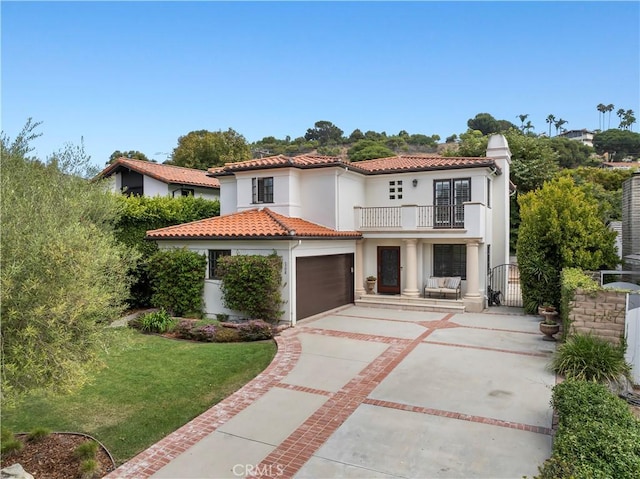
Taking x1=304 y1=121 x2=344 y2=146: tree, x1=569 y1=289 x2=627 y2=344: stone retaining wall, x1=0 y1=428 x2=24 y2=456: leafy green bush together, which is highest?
x1=304 y1=121 x2=344 y2=146: tree

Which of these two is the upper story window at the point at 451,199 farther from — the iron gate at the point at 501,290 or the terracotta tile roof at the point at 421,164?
the iron gate at the point at 501,290

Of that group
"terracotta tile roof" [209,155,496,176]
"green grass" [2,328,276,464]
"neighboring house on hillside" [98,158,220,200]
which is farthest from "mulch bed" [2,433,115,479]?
"neighboring house on hillside" [98,158,220,200]

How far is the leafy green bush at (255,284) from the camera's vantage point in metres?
14.0

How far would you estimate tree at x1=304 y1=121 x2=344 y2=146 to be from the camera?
98.8m

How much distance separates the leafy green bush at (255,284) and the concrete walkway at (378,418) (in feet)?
7.68

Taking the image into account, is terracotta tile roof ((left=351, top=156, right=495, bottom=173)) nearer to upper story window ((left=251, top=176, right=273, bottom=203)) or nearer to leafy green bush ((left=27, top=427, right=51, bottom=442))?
upper story window ((left=251, top=176, right=273, bottom=203))

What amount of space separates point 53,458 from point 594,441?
6.80m

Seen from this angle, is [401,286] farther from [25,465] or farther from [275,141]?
[275,141]

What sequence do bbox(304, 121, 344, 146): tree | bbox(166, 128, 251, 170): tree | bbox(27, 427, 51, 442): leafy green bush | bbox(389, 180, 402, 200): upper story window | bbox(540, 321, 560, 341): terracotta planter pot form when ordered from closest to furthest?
bbox(27, 427, 51, 442): leafy green bush < bbox(540, 321, 560, 341): terracotta planter pot < bbox(389, 180, 402, 200): upper story window < bbox(166, 128, 251, 170): tree < bbox(304, 121, 344, 146): tree

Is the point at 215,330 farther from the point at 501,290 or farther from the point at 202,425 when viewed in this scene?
the point at 501,290

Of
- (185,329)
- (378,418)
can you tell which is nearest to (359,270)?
(185,329)

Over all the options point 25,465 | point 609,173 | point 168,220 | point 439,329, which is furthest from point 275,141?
point 25,465

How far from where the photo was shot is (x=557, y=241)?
595 inches

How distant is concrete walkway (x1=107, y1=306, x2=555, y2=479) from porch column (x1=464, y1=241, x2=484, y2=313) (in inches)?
202
